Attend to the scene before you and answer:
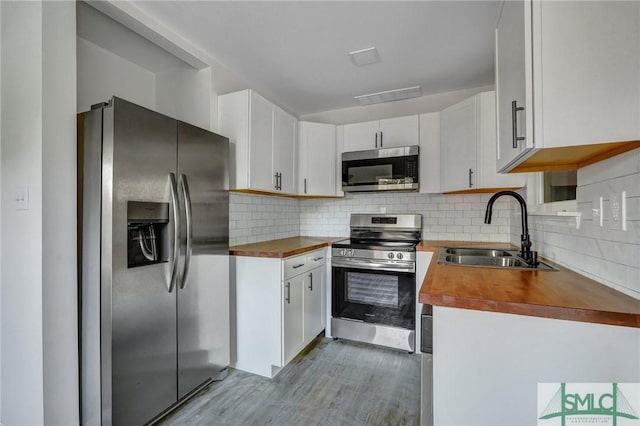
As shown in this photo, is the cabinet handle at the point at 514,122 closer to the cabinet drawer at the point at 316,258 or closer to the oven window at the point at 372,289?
the oven window at the point at 372,289

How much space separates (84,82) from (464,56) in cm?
277

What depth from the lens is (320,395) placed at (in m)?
2.02

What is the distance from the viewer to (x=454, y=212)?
9.86 feet

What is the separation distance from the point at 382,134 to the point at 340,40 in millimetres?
1096

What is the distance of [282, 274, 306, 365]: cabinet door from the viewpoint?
2215mm

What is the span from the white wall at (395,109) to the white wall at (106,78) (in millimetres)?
1747

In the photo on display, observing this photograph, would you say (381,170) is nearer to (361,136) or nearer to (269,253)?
(361,136)

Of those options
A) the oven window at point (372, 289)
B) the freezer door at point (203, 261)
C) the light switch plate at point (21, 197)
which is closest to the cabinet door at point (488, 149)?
the oven window at point (372, 289)

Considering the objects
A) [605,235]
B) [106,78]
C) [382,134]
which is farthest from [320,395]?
[106,78]

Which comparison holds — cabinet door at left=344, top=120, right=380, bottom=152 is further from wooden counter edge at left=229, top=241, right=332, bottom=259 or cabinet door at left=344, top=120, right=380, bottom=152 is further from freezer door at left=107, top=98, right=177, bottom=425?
freezer door at left=107, top=98, right=177, bottom=425

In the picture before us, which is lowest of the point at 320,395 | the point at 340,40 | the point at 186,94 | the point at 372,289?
the point at 320,395

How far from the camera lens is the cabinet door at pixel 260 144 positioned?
2398 mm

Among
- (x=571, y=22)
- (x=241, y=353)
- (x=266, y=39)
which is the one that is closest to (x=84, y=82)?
(x=266, y=39)

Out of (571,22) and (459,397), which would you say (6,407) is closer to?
(459,397)
